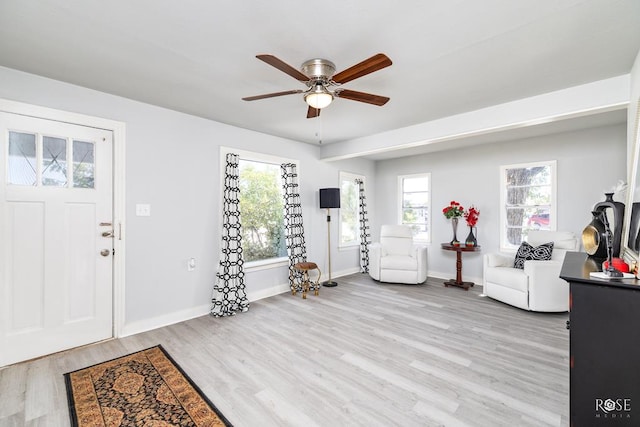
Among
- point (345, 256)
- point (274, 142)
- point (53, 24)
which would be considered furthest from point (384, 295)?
point (53, 24)

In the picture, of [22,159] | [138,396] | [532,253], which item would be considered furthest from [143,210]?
[532,253]

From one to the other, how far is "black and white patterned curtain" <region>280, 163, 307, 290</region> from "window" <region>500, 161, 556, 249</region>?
3463 millimetres

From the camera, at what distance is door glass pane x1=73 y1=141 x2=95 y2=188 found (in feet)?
9.32

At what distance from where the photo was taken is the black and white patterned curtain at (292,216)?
4633 mm

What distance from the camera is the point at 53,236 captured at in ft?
8.87

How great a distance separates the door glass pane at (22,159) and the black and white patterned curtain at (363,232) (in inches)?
193

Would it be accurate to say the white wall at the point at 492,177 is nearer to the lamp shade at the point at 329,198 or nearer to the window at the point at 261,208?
the lamp shade at the point at 329,198

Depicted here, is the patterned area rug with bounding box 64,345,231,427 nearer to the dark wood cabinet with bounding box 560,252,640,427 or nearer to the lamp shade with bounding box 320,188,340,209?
the dark wood cabinet with bounding box 560,252,640,427

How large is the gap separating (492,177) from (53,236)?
6015mm

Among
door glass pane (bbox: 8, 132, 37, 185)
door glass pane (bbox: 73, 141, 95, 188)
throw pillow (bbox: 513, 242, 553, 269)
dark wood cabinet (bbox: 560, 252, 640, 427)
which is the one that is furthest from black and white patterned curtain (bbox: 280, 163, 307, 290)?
dark wood cabinet (bbox: 560, 252, 640, 427)

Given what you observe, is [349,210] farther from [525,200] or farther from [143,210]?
[143,210]

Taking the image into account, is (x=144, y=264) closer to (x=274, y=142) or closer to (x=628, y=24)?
(x=274, y=142)

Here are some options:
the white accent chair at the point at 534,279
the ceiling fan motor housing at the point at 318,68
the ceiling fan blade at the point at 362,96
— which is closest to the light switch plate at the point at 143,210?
the ceiling fan motor housing at the point at 318,68

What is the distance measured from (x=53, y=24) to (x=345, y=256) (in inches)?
199
